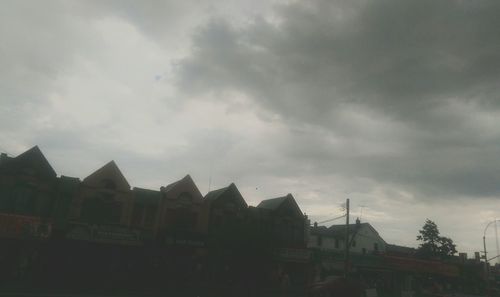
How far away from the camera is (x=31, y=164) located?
30688 mm

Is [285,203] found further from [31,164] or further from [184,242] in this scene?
[31,164]

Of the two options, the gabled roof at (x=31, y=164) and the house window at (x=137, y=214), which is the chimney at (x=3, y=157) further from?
the house window at (x=137, y=214)

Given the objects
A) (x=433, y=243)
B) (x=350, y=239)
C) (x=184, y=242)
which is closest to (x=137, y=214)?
(x=184, y=242)

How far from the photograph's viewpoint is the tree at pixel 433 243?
71444mm

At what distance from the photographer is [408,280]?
49.4 metres

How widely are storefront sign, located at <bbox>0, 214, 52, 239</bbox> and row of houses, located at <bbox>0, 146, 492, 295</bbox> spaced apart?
0.07 m

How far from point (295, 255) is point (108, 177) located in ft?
67.0

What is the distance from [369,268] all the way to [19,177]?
3951 cm

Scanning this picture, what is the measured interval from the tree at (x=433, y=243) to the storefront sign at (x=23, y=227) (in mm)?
65154

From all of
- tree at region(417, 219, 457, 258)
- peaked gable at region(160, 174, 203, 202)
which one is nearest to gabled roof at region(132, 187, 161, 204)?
peaked gable at region(160, 174, 203, 202)

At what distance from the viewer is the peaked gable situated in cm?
3519

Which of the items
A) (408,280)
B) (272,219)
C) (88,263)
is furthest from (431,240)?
(88,263)

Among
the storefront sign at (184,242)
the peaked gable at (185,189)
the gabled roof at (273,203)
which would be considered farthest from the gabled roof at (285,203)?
the storefront sign at (184,242)

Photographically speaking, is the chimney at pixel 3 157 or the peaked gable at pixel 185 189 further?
the peaked gable at pixel 185 189
